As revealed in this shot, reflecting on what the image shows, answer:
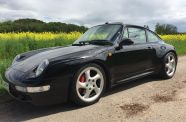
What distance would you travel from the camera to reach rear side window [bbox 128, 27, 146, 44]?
21.4 feet

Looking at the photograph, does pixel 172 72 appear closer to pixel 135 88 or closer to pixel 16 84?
pixel 135 88

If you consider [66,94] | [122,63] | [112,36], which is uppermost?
[112,36]

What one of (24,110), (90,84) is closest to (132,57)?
(90,84)

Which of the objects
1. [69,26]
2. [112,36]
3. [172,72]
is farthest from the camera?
[69,26]

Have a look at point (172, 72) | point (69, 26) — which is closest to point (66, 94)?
point (172, 72)

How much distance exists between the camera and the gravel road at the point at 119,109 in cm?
471

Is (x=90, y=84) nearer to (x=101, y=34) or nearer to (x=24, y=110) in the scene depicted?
(x=24, y=110)

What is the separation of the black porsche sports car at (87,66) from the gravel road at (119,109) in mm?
241

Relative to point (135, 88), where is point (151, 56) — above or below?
above

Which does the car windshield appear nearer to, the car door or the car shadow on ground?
the car door

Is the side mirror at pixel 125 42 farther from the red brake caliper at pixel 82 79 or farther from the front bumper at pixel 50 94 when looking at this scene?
the front bumper at pixel 50 94

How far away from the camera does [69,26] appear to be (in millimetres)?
31391

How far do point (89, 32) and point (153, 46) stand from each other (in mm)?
1442

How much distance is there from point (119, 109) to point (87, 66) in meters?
0.86
